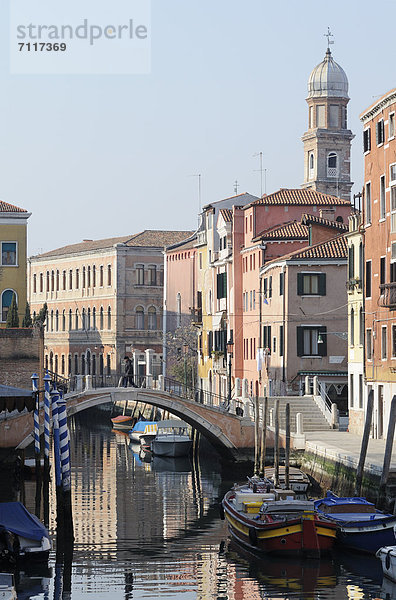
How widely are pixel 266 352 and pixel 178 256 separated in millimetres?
24022

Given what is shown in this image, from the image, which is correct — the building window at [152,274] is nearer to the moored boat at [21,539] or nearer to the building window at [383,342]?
the building window at [383,342]

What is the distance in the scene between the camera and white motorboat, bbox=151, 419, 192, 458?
49875 mm

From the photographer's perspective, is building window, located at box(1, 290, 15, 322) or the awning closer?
the awning

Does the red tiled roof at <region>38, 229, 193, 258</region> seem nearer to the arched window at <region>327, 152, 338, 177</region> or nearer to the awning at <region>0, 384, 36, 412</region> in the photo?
the arched window at <region>327, 152, 338, 177</region>

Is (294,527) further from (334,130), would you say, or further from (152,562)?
(334,130)

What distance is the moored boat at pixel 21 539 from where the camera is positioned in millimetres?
24891

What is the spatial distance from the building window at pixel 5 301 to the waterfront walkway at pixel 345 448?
1698 centimetres

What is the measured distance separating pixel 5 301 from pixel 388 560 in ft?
113

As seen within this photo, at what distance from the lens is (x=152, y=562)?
26719mm

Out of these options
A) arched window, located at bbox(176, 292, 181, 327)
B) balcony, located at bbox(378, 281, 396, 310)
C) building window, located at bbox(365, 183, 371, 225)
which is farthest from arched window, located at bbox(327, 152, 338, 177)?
balcony, located at bbox(378, 281, 396, 310)

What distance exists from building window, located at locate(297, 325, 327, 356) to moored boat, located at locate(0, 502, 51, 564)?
2340 cm

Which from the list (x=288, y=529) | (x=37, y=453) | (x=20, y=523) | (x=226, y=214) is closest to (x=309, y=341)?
(x=226, y=214)

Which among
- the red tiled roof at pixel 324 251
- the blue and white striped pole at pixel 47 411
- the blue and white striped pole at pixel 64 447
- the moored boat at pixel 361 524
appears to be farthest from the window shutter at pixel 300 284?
the moored boat at pixel 361 524

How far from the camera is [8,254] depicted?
56906 mm
